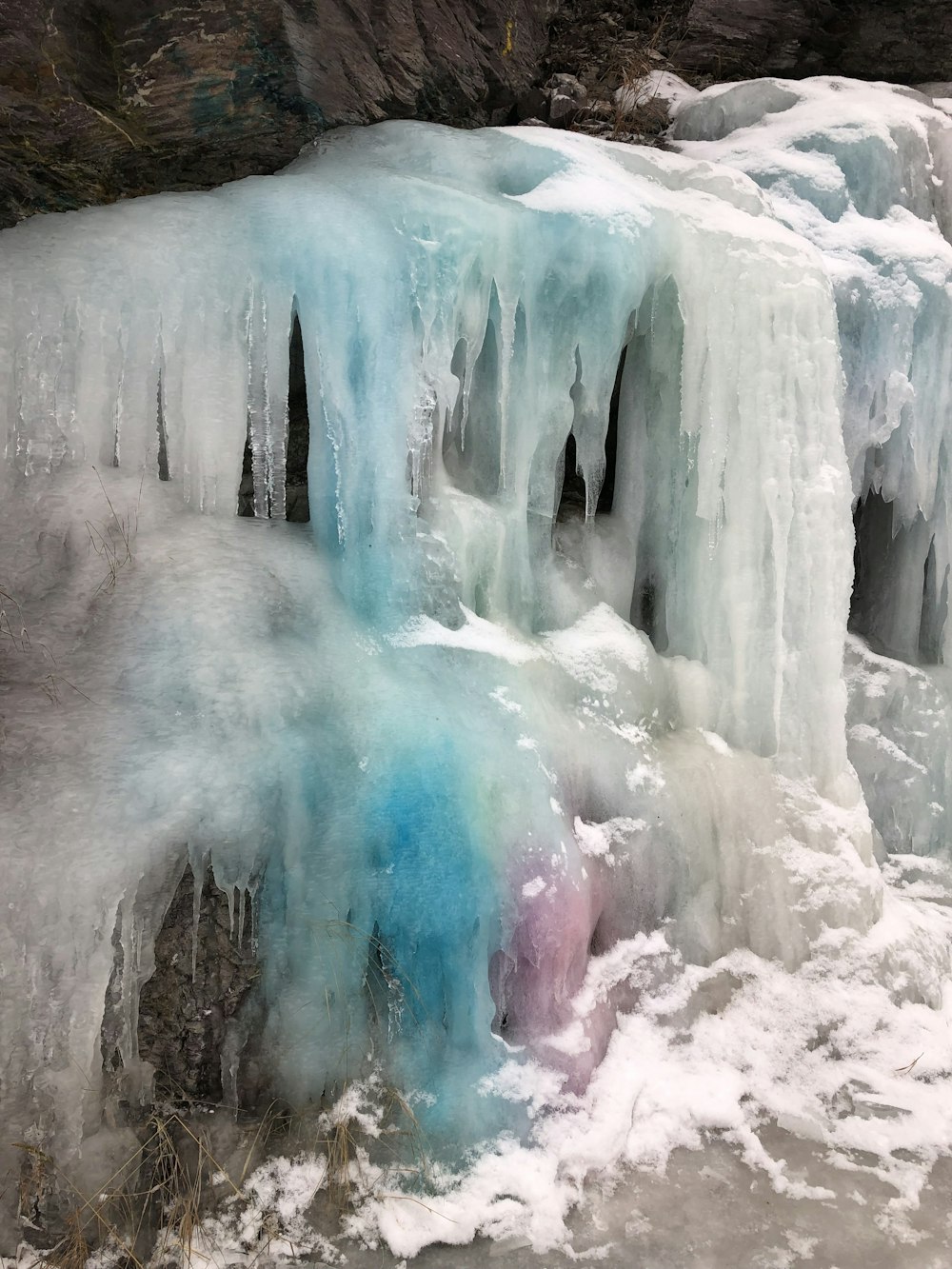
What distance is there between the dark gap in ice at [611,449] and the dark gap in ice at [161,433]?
185cm

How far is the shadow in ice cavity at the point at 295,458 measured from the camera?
13.2ft

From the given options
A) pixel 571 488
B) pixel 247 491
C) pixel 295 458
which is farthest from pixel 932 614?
pixel 247 491

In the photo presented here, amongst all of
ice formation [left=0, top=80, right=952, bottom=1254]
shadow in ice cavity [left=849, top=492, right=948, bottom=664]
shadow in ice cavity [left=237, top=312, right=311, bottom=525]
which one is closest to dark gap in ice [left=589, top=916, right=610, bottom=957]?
ice formation [left=0, top=80, right=952, bottom=1254]

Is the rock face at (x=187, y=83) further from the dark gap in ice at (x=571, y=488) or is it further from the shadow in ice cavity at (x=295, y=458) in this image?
the dark gap in ice at (x=571, y=488)

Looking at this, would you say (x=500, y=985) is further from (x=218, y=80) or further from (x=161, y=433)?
(x=218, y=80)

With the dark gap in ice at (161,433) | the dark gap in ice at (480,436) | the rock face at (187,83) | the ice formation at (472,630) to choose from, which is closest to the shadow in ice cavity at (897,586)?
the ice formation at (472,630)

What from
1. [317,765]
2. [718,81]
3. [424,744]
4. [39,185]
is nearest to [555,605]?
[424,744]

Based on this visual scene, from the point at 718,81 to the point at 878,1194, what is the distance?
561 centimetres

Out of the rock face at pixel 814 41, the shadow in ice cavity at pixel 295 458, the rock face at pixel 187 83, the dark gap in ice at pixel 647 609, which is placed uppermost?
the rock face at pixel 814 41

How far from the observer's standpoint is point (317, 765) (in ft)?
9.73

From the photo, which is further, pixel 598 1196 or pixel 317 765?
pixel 317 765

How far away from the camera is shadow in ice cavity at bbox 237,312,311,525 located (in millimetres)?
4012

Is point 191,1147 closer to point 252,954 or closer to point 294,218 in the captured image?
→ point 252,954

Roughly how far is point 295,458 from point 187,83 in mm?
1381
